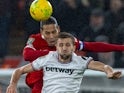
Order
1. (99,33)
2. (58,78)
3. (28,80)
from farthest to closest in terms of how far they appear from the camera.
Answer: (99,33), (28,80), (58,78)

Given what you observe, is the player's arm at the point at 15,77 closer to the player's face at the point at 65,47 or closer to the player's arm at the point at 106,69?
the player's face at the point at 65,47

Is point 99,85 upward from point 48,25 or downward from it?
downward

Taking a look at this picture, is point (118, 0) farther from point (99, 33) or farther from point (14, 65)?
point (14, 65)

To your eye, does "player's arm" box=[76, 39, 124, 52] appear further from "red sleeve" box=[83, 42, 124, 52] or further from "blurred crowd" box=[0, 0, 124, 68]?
"blurred crowd" box=[0, 0, 124, 68]

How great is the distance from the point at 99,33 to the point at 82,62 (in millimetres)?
4064

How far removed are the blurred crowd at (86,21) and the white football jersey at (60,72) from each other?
144 inches

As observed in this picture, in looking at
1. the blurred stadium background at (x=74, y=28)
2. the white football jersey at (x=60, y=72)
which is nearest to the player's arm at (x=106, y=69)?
the white football jersey at (x=60, y=72)

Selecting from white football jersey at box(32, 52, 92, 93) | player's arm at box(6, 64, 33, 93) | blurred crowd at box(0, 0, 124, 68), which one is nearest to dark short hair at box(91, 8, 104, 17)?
blurred crowd at box(0, 0, 124, 68)

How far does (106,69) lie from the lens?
21.8 ft

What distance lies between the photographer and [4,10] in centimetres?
1194

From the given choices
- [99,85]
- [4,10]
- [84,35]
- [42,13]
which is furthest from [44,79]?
[4,10]

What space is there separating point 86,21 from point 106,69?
4782 mm

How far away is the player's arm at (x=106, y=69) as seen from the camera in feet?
21.2

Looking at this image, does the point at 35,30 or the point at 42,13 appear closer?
the point at 42,13
